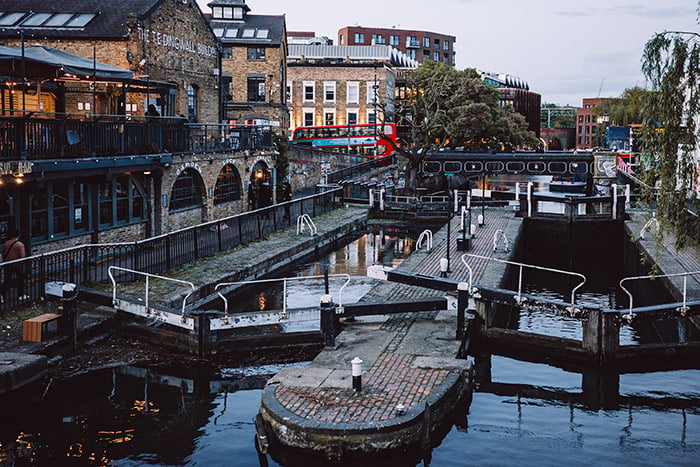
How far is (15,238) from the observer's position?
17500mm

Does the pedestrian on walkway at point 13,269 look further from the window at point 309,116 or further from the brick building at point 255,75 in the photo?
the window at point 309,116

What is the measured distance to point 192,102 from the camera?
35.7 m

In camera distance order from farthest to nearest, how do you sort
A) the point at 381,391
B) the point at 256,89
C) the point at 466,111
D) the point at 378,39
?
the point at 378,39 < the point at 466,111 < the point at 256,89 < the point at 381,391

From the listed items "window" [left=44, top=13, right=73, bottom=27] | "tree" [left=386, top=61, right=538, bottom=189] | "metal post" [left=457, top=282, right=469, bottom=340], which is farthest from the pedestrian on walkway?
"tree" [left=386, top=61, right=538, bottom=189]

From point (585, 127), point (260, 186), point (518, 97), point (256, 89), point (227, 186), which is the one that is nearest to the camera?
point (227, 186)

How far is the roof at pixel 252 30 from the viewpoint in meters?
55.4

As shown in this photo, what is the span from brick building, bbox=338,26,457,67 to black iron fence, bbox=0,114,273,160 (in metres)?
93.4

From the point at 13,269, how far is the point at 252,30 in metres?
42.8

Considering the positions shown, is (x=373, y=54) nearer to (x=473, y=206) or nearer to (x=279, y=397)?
(x=473, y=206)

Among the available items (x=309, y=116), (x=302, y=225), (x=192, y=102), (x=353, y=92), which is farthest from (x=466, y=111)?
(x=302, y=225)

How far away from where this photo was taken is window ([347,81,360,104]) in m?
74.2

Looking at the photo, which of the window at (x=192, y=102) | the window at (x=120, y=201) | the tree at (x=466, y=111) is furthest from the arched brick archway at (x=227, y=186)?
the tree at (x=466, y=111)

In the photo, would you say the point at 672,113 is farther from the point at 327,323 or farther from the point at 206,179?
the point at 206,179

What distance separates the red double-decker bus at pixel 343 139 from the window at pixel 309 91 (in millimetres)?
6802
